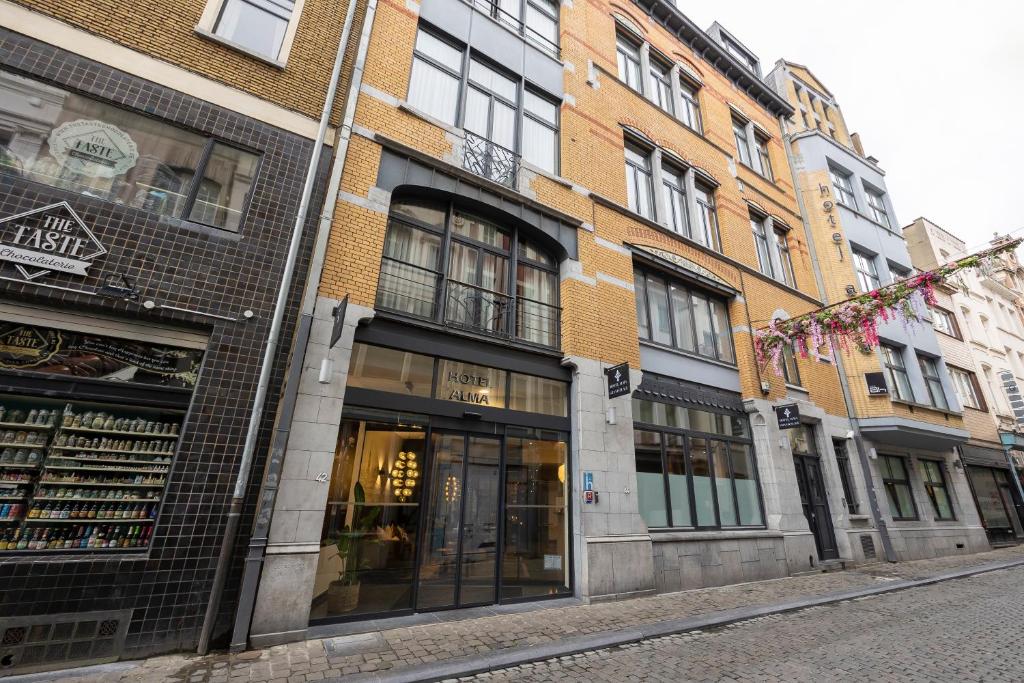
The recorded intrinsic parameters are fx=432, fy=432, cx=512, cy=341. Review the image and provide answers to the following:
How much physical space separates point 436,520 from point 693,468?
646 cm

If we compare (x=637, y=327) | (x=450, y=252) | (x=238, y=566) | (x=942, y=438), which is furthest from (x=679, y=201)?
(x=238, y=566)

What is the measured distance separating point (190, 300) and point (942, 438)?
863 inches

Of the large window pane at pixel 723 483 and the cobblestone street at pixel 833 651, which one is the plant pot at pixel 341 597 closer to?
the cobblestone street at pixel 833 651

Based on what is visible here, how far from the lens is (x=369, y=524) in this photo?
639 centimetres

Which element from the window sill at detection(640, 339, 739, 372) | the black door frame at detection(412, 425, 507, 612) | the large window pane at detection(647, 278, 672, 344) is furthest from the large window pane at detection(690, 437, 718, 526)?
the black door frame at detection(412, 425, 507, 612)

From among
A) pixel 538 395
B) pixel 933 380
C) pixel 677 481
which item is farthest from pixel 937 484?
pixel 538 395

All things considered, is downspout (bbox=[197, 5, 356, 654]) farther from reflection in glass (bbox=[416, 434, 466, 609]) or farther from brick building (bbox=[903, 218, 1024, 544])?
brick building (bbox=[903, 218, 1024, 544])

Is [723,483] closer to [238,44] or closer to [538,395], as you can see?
[538,395]

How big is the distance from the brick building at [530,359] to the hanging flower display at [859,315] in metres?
0.67

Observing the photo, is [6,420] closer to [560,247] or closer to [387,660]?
[387,660]

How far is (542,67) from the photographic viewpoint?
36.9 feet

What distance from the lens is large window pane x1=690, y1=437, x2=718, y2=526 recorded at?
10.0m

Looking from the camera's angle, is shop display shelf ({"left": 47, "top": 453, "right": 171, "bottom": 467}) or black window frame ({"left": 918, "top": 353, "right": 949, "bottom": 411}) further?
black window frame ({"left": 918, "top": 353, "right": 949, "bottom": 411})

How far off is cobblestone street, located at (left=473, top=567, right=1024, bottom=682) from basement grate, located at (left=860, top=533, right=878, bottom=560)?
513 centimetres
